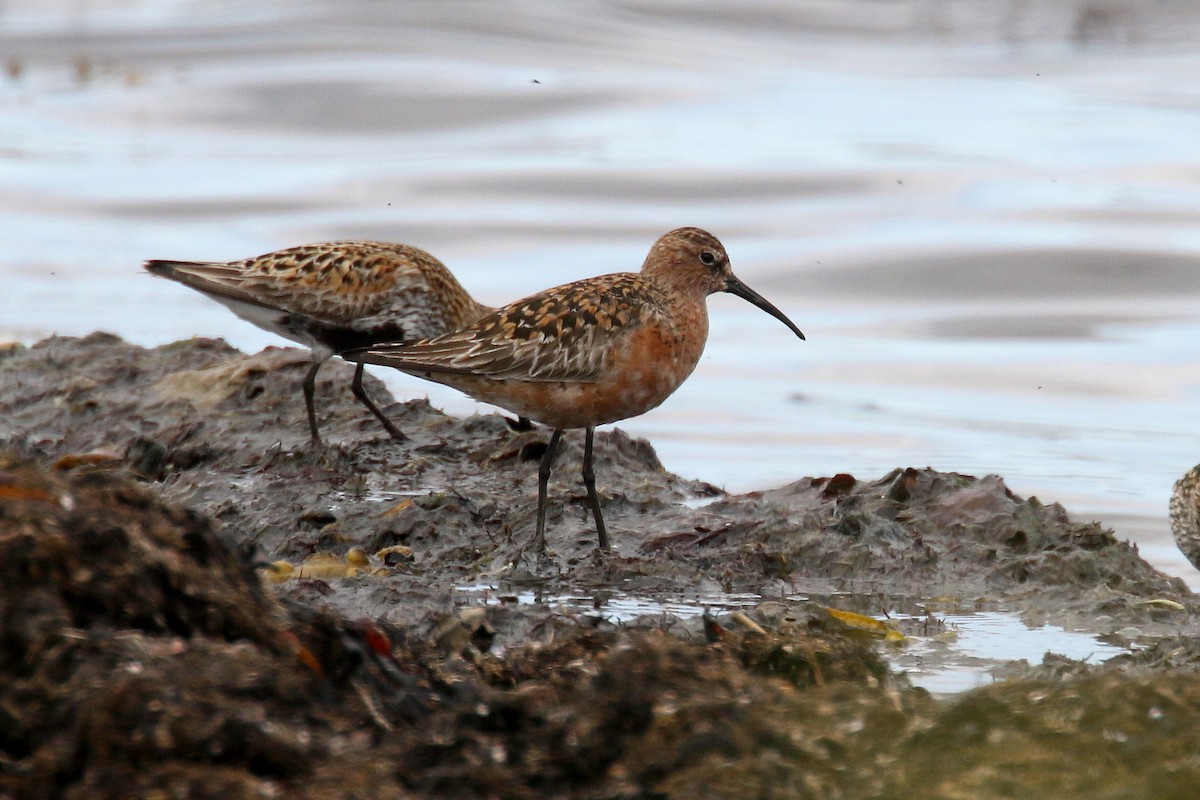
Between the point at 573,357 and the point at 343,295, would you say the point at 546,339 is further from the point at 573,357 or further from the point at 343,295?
the point at 343,295

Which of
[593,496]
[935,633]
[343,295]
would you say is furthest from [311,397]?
[935,633]

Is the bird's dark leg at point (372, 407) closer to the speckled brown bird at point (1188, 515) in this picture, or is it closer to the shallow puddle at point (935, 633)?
the shallow puddle at point (935, 633)

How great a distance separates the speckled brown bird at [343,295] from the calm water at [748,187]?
8.07 ft

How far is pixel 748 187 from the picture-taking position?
696 inches

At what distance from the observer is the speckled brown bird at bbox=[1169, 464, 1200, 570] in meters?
6.93

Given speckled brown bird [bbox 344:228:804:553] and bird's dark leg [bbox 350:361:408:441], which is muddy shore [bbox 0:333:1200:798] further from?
bird's dark leg [bbox 350:361:408:441]

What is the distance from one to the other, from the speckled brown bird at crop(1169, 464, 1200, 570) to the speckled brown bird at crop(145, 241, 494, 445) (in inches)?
132

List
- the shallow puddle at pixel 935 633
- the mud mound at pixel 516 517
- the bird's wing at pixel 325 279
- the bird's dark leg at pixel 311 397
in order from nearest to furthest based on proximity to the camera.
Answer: the shallow puddle at pixel 935 633, the mud mound at pixel 516 517, the bird's dark leg at pixel 311 397, the bird's wing at pixel 325 279

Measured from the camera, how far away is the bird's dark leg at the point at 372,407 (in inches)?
292

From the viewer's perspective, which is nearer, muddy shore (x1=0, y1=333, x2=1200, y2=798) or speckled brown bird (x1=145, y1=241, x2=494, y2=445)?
muddy shore (x1=0, y1=333, x2=1200, y2=798)

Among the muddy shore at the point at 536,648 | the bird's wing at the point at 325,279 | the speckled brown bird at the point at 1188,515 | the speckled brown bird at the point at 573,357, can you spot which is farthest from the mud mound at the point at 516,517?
the speckled brown bird at the point at 1188,515

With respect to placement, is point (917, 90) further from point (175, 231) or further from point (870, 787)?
point (870, 787)

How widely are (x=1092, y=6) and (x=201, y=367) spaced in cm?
1736

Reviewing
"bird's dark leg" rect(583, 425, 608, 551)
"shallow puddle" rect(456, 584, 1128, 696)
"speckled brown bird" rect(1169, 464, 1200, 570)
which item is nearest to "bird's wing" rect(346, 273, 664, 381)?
"bird's dark leg" rect(583, 425, 608, 551)
